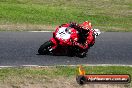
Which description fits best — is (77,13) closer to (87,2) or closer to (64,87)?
(87,2)

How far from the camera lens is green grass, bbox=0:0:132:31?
64.4 feet

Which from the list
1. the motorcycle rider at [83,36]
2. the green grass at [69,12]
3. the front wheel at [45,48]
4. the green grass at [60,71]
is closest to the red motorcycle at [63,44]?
the front wheel at [45,48]

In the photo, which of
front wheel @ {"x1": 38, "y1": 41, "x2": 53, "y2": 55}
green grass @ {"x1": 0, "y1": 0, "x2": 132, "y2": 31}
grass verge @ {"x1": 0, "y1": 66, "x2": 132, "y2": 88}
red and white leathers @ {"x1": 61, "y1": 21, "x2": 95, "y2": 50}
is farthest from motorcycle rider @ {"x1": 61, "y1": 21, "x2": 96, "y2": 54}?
green grass @ {"x1": 0, "y1": 0, "x2": 132, "y2": 31}

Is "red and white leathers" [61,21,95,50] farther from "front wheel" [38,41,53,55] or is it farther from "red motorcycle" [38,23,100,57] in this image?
"front wheel" [38,41,53,55]

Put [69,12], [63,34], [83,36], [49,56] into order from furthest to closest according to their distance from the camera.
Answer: [69,12]
[83,36]
[49,56]
[63,34]

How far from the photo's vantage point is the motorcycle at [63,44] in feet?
44.4

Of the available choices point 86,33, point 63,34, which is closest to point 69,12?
point 86,33

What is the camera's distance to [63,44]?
13570mm

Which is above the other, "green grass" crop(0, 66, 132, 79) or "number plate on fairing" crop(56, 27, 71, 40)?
"number plate on fairing" crop(56, 27, 71, 40)

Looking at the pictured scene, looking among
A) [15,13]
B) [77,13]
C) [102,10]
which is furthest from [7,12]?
[102,10]

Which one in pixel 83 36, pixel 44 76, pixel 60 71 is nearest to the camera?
pixel 44 76

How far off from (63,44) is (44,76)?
233 centimetres

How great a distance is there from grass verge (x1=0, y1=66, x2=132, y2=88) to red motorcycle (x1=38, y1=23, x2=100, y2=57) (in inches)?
50.8

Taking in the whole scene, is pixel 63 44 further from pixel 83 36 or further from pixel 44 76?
pixel 44 76
